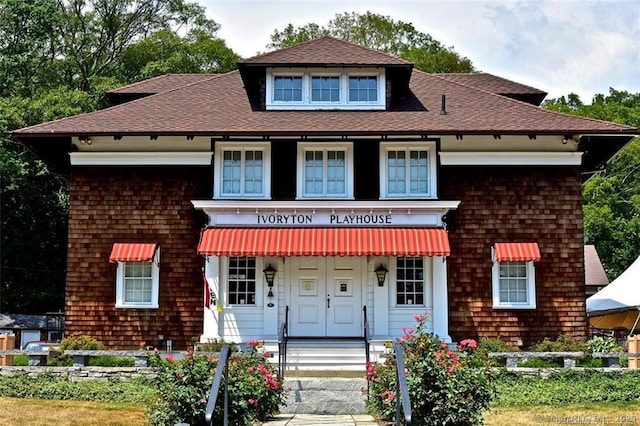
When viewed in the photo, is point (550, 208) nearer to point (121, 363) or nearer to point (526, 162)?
point (526, 162)

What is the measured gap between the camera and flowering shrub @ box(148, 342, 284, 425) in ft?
38.9

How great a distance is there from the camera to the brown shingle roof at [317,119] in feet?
72.1

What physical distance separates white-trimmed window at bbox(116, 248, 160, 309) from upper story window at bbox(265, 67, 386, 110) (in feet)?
17.5

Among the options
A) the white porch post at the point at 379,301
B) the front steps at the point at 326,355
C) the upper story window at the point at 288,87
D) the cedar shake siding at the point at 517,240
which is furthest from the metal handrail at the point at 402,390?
the upper story window at the point at 288,87

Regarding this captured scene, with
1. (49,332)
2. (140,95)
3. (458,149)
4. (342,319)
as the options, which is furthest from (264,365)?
(49,332)

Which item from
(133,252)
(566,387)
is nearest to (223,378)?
(566,387)

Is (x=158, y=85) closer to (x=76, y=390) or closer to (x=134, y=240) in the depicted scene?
(x=134, y=240)

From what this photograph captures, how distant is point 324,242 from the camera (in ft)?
70.3

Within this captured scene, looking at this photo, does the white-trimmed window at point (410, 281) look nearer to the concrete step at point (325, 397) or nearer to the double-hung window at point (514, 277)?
the double-hung window at point (514, 277)

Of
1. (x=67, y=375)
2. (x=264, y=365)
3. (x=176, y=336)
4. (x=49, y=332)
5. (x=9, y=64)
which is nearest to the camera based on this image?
(x=264, y=365)

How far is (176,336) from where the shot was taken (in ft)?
73.5

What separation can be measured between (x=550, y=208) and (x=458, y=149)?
2781mm

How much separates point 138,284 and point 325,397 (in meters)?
8.26

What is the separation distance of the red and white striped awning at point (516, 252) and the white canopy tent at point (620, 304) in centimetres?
497
